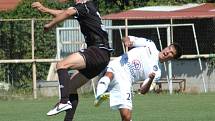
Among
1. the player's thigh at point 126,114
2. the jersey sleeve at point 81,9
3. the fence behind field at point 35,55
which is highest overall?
the jersey sleeve at point 81,9

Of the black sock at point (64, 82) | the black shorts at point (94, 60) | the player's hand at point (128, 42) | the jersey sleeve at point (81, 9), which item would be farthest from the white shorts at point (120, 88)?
the jersey sleeve at point (81, 9)

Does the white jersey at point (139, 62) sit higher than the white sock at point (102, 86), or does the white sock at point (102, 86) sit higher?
the white jersey at point (139, 62)

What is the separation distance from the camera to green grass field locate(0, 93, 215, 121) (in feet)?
53.9

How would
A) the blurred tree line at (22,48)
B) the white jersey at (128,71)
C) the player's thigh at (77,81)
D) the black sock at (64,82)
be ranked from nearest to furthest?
1. the black sock at (64,82)
2. the white jersey at (128,71)
3. the player's thigh at (77,81)
4. the blurred tree line at (22,48)

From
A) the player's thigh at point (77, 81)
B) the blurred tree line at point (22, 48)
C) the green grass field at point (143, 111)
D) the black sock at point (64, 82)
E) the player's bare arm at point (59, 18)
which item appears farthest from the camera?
the blurred tree line at point (22, 48)

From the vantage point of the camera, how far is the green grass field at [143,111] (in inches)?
647

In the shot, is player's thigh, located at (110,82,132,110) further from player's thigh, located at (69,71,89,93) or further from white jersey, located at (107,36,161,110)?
player's thigh, located at (69,71,89,93)

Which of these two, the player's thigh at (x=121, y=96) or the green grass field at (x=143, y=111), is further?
the green grass field at (x=143, y=111)

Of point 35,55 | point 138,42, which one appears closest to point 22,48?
point 35,55

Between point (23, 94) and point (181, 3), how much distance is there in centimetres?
889

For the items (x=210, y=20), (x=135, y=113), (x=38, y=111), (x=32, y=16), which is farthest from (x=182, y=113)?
(x=32, y=16)

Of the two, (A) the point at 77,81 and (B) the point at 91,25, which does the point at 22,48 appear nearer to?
(A) the point at 77,81

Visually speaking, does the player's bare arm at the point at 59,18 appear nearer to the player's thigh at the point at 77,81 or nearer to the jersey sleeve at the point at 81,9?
the jersey sleeve at the point at 81,9

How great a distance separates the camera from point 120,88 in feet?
41.2
